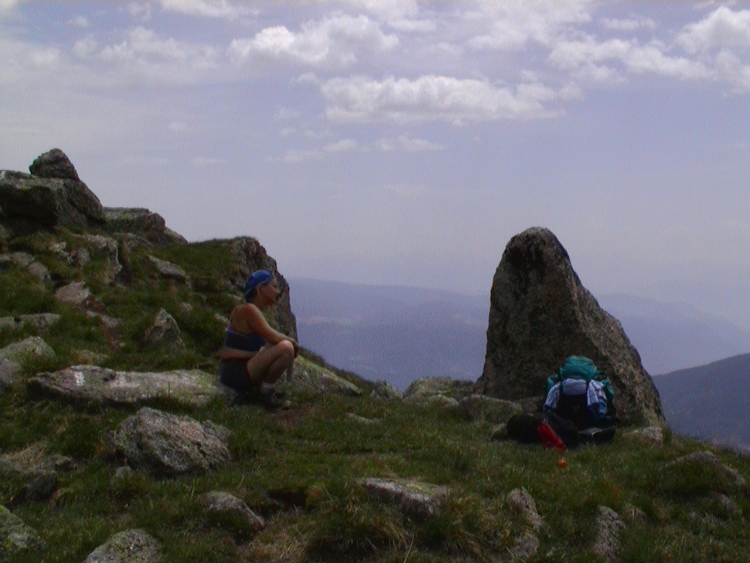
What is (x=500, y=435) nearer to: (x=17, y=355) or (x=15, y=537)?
(x=15, y=537)

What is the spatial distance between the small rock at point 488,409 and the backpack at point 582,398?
1.38 metres

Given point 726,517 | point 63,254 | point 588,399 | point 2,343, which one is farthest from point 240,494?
point 63,254

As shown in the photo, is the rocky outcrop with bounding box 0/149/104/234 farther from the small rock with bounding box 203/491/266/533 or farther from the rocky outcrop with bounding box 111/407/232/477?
the small rock with bounding box 203/491/266/533

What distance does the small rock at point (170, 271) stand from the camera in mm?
29344

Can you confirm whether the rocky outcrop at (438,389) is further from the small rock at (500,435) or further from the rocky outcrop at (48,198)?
the rocky outcrop at (48,198)

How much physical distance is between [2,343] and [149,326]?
405cm

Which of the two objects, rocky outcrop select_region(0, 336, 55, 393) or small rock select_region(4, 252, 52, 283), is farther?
A: small rock select_region(4, 252, 52, 283)

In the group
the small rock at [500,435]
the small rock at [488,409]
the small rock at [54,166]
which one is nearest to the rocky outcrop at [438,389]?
the small rock at [488,409]

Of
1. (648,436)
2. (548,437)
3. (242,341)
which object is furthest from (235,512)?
(648,436)

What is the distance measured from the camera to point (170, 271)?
97.0ft

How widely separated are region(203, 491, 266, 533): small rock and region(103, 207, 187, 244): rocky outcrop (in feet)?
105

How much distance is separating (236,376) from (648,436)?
9051mm

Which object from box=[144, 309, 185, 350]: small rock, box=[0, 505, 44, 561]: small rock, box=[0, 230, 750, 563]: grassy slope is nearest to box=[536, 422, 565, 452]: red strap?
box=[0, 230, 750, 563]: grassy slope

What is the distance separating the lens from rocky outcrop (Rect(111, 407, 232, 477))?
35.3ft
